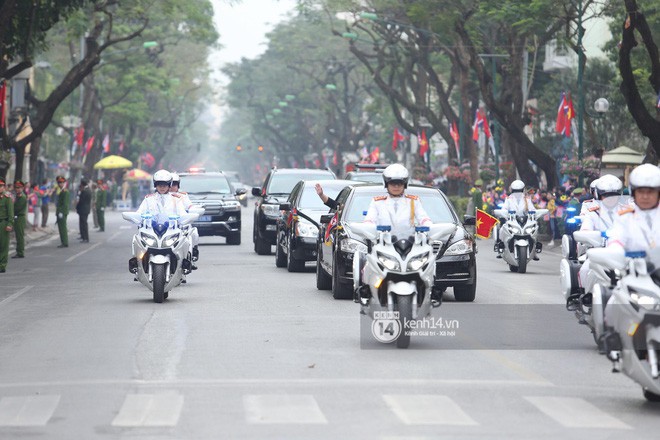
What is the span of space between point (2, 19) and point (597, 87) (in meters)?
30.0

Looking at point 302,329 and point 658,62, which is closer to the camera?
point 302,329

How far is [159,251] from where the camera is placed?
18906mm

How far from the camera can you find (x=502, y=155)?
2479 inches

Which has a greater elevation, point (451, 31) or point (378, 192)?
point (451, 31)

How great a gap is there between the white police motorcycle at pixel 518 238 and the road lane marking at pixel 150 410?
1638 cm

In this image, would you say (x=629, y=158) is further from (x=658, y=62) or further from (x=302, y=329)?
(x=302, y=329)

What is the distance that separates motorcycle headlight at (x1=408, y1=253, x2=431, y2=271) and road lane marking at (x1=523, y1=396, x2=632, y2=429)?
3174 mm

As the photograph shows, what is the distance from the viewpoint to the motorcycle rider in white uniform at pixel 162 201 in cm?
1922

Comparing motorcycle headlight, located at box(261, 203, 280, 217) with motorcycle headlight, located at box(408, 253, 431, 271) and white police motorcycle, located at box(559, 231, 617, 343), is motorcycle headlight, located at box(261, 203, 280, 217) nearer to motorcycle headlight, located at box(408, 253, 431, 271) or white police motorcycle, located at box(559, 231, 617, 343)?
white police motorcycle, located at box(559, 231, 617, 343)

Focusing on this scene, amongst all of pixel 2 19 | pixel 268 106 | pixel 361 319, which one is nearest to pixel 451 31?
pixel 2 19

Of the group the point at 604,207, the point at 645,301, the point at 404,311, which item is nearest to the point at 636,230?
the point at 645,301

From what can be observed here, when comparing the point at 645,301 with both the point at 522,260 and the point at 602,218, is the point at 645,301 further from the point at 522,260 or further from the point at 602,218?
the point at 522,260

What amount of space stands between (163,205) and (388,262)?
6.39m

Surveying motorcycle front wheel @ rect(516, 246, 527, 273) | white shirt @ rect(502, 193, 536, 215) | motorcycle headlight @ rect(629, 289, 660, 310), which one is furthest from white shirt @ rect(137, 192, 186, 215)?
motorcycle headlight @ rect(629, 289, 660, 310)
